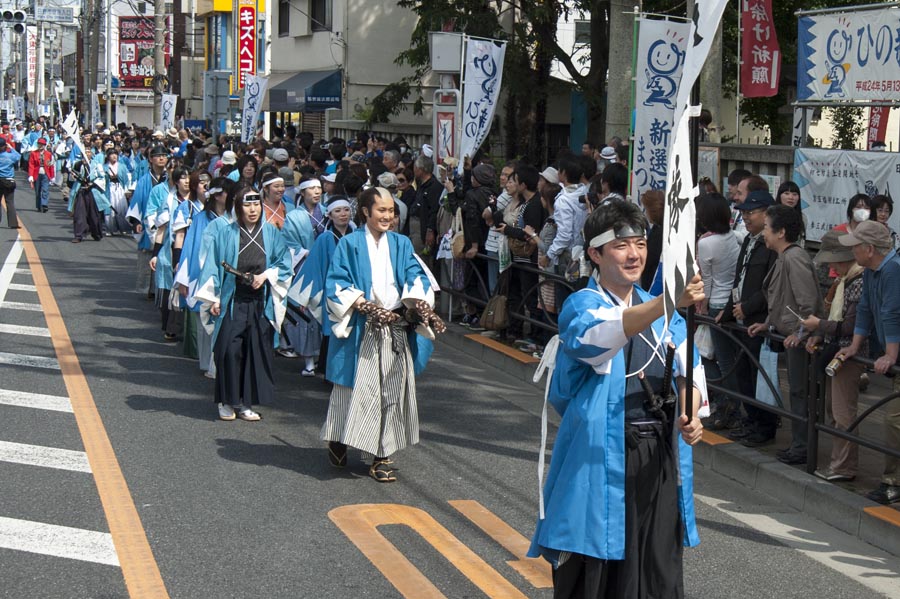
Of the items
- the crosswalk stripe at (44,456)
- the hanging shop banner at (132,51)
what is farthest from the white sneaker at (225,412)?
the hanging shop banner at (132,51)

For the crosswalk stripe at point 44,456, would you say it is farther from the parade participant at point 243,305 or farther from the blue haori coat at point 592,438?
the blue haori coat at point 592,438

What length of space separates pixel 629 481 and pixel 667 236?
35.8 inches

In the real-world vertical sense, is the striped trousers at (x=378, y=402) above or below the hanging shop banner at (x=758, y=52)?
below

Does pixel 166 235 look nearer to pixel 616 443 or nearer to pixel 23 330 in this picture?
pixel 23 330

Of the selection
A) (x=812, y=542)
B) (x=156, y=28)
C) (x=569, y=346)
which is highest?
(x=156, y=28)

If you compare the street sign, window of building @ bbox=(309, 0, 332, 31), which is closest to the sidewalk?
window of building @ bbox=(309, 0, 332, 31)

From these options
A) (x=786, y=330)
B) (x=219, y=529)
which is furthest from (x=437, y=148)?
(x=219, y=529)

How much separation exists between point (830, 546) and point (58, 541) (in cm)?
399

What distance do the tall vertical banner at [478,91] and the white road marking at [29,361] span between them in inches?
200

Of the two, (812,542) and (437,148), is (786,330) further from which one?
(437,148)

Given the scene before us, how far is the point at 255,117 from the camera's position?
21.2 m

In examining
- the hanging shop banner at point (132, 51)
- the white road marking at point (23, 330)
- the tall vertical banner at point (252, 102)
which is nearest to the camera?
the white road marking at point (23, 330)

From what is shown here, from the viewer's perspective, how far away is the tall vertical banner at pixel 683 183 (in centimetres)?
346

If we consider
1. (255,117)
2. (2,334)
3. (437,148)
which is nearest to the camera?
(2,334)
